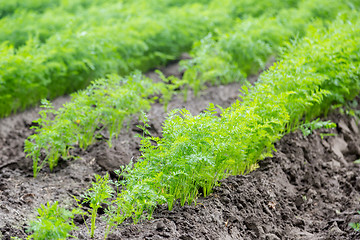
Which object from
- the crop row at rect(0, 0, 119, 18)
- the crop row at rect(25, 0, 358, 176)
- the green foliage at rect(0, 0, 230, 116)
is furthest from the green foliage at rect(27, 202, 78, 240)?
the crop row at rect(0, 0, 119, 18)

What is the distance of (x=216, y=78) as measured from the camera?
27.8 feet

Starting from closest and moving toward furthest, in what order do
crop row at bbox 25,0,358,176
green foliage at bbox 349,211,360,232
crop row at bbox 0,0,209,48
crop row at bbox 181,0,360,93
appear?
green foliage at bbox 349,211,360,232
crop row at bbox 25,0,358,176
crop row at bbox 181,0,360,93
crop row at bbox 0,0,209,48

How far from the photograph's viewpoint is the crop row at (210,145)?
4.12 meters

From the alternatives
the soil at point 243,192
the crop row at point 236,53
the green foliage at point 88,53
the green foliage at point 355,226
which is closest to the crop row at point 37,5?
the green foliage at point 88,53

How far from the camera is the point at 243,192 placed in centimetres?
488

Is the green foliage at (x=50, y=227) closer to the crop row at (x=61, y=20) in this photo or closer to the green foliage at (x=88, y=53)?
the green foliage at (x=88, y=53)

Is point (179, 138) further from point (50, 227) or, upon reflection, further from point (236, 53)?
point (236, 53)

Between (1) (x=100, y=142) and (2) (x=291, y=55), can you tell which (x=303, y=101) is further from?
(1) (x=100, y=142)

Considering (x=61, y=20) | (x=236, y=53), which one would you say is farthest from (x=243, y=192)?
(x=61, y=20)

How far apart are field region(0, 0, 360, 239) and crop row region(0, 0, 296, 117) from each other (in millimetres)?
34

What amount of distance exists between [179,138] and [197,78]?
14.2ft

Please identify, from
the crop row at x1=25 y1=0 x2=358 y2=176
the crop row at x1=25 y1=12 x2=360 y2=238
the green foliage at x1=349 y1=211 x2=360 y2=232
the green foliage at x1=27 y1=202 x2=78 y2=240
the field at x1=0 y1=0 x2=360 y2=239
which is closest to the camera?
the green foliage at x1=27 y1=202 x2=78 y2=240

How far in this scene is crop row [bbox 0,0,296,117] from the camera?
7.11 metres

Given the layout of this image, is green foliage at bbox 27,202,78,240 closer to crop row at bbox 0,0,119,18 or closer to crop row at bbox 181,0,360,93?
crop row at bbox 181,0,360,93
